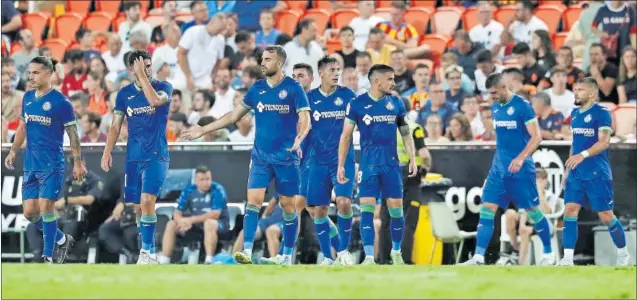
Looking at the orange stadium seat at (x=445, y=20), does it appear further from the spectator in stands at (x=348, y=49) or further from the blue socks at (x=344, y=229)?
the blue socks at (x=344, y=229)

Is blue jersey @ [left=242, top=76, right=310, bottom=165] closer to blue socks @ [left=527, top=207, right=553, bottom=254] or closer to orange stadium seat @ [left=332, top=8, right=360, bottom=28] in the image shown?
blue socks @ [left=527, top=207, right=553, bottom=254]

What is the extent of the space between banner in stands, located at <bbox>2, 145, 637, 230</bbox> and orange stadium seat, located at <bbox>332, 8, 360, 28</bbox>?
548cm

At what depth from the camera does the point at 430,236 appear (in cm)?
1911

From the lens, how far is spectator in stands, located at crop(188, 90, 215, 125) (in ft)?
69.8

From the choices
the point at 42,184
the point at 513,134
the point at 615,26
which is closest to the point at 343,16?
the point at 615,26

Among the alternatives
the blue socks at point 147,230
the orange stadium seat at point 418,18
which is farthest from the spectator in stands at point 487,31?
the blue socks at point 147,230

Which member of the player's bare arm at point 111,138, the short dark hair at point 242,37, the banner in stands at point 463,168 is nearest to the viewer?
the player's bare arm at point 111,138

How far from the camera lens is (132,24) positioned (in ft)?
81.0

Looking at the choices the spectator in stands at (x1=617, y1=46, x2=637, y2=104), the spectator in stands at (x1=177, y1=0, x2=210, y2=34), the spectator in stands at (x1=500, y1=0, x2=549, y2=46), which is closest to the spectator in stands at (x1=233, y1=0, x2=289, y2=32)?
the spectator in stands at (x1=177, y1=0, x2=210, y2=34)

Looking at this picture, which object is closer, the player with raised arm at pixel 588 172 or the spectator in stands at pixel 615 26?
the player with raised arm at pixel 588 172

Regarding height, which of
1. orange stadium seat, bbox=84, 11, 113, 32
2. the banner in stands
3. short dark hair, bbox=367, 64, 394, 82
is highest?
orange stadium seat, bbox=84, 11, 113, 32

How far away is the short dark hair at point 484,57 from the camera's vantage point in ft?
70.2

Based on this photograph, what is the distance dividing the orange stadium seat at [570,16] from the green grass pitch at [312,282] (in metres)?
9.49

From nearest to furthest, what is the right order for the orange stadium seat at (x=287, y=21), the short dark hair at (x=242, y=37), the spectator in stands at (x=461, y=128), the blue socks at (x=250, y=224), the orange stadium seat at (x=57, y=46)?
the blue socks at (x=250, y=224), the spectator in stands at (x=461, y=128), the short dark hair at (x=242, y=37), the orange stadium seat at (x=287, y=21), the orange stadium seat at (x=57, y=46)
